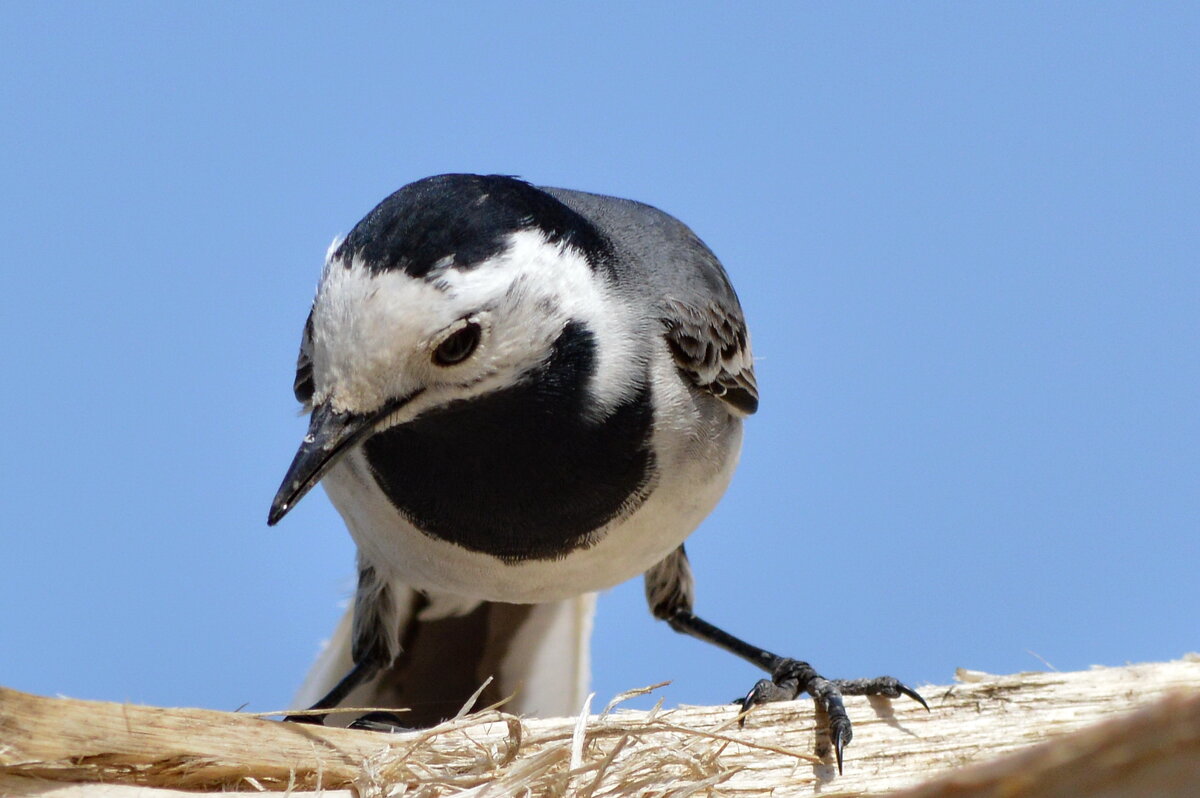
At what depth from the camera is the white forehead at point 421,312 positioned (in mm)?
2756

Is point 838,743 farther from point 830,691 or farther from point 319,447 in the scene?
point 319,447

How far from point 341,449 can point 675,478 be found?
1.02 m

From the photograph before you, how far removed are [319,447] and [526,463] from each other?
1.94ft

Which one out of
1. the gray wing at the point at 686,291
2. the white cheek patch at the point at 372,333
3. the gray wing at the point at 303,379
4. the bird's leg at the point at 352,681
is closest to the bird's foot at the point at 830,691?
the gray wing at the point at 686,291

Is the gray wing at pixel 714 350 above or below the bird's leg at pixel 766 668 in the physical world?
above

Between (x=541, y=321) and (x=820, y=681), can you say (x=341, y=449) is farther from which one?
(x=820, y=681)

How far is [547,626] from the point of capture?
16.0ft

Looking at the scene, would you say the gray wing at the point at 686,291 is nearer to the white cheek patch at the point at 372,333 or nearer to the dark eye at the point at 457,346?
the dark eye at the point at 457,346

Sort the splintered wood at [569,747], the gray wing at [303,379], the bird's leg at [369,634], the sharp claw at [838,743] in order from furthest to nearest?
the bird's leg at [369,634]
the gray wing at [303,379]
the sharp claw at [838,743]
the splintered wood at [569,747]

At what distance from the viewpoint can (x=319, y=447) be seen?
283cm

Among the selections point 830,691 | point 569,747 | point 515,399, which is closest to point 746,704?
point 830,691

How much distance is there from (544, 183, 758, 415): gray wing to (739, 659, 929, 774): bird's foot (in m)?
0.85

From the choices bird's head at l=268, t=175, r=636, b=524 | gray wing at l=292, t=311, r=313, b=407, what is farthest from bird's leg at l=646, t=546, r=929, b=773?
gray wing at l=292, t=311, r=313, b=407

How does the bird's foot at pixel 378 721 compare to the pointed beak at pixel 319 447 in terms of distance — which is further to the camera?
the bird's foot at pixel 378 721
